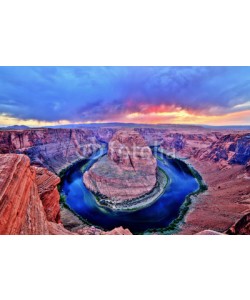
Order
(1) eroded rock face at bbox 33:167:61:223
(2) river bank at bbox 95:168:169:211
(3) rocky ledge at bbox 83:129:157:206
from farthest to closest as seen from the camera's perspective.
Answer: (3) rocky ledge at bbox 83:129:157:206 → (2) river bank at bbox 95:168:169:211 → (1) eroded rock face at bbox 33:167:61:223

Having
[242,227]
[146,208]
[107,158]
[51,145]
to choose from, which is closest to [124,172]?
[107,158]

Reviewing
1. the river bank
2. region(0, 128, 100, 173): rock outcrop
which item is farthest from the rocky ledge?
region(0, 128, 100, 173): rock outcrop

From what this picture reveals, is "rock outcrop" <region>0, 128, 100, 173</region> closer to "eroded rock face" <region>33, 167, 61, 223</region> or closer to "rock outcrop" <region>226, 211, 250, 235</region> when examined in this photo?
"eroded rock face" <region>33, 167, 61, 223</region>

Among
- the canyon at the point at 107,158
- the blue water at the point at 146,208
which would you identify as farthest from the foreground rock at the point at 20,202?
the blue water at the point at 146,208

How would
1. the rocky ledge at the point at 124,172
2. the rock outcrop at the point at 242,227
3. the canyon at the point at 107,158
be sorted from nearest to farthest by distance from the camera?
the canyon at the point at 107,158
the rock outcrop at the point at 242,227
the rocky ledge at the point at 124,172

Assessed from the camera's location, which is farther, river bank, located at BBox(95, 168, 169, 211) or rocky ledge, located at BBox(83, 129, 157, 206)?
rocky ledge, located at BBox(83, 129, 157, 206)

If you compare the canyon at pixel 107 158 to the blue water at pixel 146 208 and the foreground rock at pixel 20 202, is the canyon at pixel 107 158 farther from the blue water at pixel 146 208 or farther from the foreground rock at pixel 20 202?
the blue water at pixel 146 208

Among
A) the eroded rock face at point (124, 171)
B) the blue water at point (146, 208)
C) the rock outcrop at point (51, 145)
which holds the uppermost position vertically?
the rock outcrop at point (51, 145)
